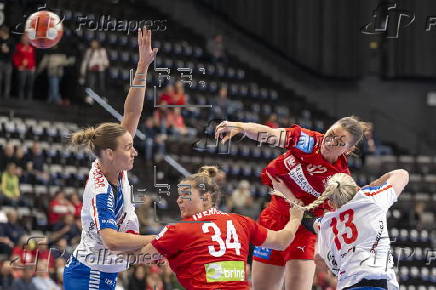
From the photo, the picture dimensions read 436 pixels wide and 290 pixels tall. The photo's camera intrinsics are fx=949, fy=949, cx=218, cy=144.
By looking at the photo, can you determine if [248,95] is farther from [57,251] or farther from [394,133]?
[57,251]

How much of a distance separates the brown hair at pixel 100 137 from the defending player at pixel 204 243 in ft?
1.81

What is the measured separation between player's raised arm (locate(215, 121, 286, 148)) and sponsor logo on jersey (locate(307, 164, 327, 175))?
0.32 metres

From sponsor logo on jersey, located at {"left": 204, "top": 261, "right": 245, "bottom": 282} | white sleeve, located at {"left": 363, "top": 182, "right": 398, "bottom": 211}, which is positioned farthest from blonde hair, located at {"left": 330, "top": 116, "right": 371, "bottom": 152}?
sponsor logo on jersey, located at {"left": 204, "top": 261, "right": 245, "bottom": 282}

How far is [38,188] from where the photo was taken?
14438mm

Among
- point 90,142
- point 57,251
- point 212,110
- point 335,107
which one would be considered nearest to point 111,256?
point 90,142

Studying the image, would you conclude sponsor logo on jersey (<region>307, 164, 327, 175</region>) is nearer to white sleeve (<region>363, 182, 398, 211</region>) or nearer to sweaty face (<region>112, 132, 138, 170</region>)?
white sleeve (<region>363, 182, 398, 211</region>)

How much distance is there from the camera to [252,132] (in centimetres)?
714

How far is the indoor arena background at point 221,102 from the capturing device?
13.6m

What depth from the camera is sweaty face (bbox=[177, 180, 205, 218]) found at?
6230mm

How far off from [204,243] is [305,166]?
5.80ft

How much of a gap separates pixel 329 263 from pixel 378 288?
1.51 feet

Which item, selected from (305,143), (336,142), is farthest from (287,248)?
(336,142)

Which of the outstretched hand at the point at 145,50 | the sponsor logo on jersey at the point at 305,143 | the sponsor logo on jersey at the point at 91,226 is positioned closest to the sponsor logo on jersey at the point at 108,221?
the sponsor logo on jersey at the point at 91,226

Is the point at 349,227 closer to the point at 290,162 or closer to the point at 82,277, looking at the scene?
the point at 290,162
